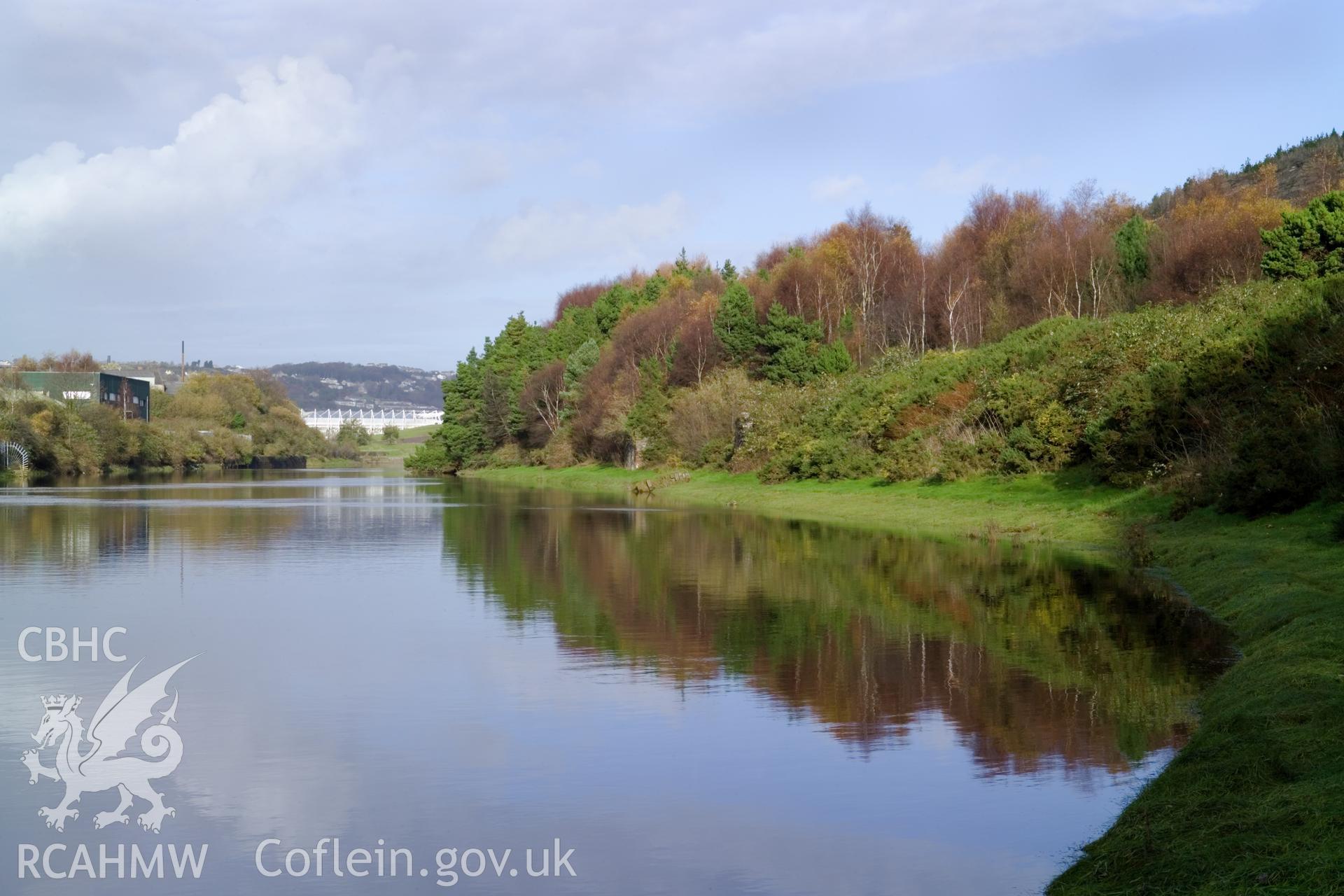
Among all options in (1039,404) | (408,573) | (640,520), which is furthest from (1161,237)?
(408,573)

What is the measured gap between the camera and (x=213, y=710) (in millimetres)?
13742

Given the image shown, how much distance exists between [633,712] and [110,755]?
5.14 metres

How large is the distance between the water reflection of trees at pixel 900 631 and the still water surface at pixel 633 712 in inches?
3.1

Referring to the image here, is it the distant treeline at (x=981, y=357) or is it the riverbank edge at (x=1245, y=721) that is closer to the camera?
the riverbank edge at (x=1245, y=721)

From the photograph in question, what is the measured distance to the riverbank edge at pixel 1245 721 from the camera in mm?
7805

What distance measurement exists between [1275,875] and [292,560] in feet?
85.9

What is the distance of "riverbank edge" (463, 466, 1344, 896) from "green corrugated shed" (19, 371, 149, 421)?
110 m

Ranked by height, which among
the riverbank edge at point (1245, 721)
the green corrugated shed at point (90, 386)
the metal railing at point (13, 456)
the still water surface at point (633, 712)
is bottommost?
the still water surface at point (633, 712)

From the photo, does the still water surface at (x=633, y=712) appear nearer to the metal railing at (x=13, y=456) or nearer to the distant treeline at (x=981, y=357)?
the distant treeline at (x=981, y=357)

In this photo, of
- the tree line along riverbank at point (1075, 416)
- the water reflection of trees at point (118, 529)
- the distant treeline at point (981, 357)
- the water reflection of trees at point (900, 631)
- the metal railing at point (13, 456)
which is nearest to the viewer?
the tree line along riverbank at point (1075, 416)

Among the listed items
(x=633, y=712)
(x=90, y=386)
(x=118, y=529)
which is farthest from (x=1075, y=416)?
(x=90, y=386)

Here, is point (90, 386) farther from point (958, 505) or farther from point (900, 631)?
point (900, 631)

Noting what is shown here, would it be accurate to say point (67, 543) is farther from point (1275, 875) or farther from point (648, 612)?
point (1275, 875)

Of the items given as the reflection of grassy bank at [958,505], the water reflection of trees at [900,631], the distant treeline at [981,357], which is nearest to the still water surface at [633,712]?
the water reflection of trees at [900,631]
